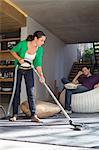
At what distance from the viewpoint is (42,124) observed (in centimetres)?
304

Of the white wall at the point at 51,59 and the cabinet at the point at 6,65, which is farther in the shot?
the cabinet at the point at 6,65

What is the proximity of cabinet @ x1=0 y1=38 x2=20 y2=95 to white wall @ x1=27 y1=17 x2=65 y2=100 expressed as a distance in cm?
58

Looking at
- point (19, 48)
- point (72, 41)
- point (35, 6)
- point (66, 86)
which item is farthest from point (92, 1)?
point (72, 41)

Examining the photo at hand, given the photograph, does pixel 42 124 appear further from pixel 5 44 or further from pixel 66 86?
pixel 5 44

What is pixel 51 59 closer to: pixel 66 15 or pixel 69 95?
pixel 66 15

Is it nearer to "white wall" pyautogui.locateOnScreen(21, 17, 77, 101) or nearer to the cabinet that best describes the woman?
"white wall" pyautogui.locateOnScreen(21, 17, 77, 101)

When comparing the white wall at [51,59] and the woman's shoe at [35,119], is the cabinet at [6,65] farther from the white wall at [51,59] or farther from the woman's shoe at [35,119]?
the woman's shoe at [35,119]

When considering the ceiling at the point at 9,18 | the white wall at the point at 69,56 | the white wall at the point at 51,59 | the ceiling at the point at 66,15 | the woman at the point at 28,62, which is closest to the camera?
the woman at the point at 28,62

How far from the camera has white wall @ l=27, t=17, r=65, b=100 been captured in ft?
21.1

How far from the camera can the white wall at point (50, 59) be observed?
21.1 ft

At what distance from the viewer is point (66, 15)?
5.96 metres

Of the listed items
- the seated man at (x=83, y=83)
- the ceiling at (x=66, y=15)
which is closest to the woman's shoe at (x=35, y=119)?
the seated man at (x=83, y=83)

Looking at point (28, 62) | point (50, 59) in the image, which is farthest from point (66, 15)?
point (28, 62)

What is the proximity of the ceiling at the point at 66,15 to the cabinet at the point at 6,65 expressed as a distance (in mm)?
889
